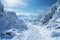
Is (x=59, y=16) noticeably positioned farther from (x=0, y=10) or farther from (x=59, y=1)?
(x=0, y=10)

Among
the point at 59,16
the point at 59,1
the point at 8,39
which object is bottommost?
the point at 8,39

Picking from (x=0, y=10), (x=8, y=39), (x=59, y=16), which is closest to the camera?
(x=8, y=39)

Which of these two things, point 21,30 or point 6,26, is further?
point 21,30

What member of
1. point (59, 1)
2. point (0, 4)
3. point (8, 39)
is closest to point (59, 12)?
point (59, 1)

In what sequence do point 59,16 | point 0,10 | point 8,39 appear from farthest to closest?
point 59,16 < point 0,10 < point 8,39

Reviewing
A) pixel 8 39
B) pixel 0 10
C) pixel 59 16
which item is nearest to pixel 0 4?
pixel 0 10

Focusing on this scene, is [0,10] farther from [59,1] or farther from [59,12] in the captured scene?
[59,1]

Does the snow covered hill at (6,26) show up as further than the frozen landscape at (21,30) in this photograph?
Yes

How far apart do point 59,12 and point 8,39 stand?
5084cm

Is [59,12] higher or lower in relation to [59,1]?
lower

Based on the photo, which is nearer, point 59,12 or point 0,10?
point 0,10

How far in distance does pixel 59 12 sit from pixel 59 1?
62.9 ft

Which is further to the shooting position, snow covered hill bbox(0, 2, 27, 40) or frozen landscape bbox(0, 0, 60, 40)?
snow covered hill bbox(0, 2, 27, 40)

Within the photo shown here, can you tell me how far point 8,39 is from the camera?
97.3 feet
